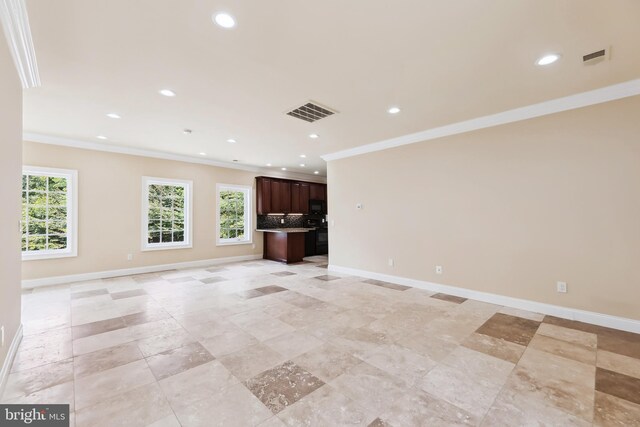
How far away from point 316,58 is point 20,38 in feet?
7.78

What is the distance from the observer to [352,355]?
8.11ft

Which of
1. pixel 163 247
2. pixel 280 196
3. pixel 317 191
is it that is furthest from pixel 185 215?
pixel 317 191

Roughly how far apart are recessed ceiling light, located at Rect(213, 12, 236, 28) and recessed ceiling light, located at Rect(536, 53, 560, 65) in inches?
109

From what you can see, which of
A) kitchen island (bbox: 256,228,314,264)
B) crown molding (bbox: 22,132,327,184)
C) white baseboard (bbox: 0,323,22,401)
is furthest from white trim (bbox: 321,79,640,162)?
white baseboard (bbox: 0,323,22,401)

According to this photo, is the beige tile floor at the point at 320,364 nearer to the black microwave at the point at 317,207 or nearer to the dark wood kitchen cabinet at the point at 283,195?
the dark wood kitchen cabinet at the point at 283,195

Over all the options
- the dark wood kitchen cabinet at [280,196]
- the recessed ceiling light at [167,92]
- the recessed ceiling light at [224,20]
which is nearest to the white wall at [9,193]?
the recessed ceiling light at [167,92]

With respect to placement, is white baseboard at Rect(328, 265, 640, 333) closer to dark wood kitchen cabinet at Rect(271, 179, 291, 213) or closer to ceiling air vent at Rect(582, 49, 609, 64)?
ceiling air vent at Rect(582, 49, 609, 64)

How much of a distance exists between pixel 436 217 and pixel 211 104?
12.6ft

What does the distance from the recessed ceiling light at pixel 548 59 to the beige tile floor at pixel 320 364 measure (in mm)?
2744

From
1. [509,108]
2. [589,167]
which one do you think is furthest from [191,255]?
[589,167]

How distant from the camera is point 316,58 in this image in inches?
97.5

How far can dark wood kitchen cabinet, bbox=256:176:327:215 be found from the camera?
8000 mm

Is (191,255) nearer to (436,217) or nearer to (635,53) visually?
(436,217)

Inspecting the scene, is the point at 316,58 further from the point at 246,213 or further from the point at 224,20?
the point at 246,213
